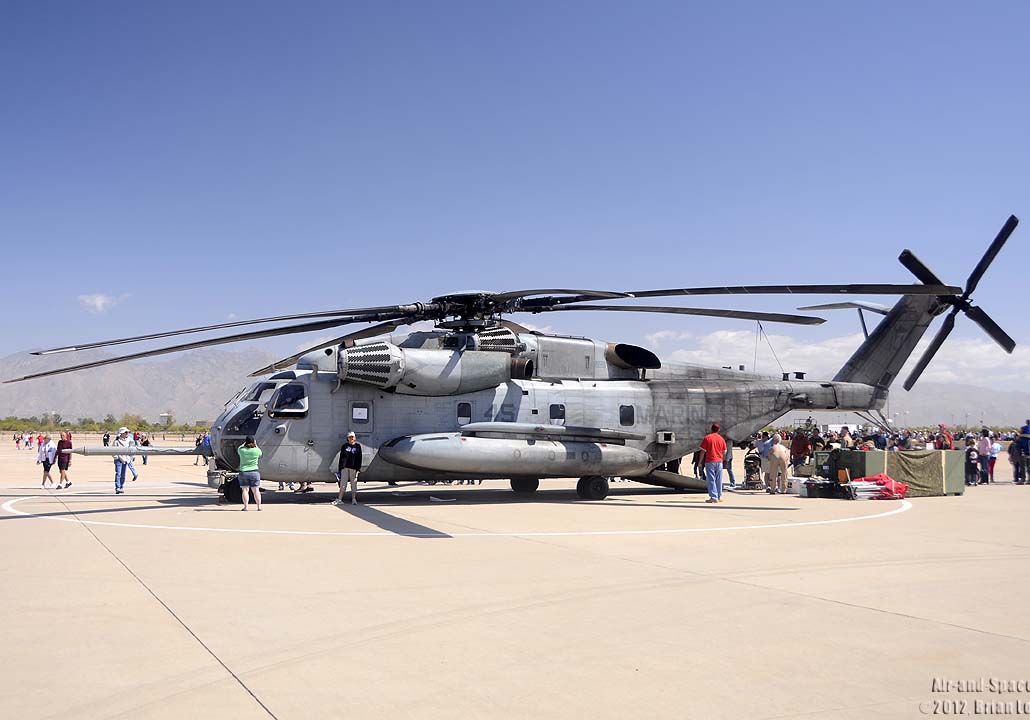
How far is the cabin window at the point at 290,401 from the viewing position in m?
15.8

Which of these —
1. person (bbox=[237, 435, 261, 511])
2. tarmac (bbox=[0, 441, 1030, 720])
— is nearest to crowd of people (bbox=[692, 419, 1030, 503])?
tarmac (bbox=[0, 441, 1030, 720])

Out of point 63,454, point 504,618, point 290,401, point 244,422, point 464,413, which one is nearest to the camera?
point 504,618

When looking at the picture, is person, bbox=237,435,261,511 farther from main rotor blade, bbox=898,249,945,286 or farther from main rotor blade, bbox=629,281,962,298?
main rotor blade, bbox=898,249,945,286

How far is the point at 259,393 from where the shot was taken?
53.2 feet

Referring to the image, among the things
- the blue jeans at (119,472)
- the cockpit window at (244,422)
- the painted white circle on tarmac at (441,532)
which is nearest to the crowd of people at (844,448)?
the painted white circle on tarmac at (441,532)

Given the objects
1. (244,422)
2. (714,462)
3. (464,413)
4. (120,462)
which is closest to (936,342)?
(714,462)

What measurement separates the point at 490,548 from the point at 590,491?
7.80 metres

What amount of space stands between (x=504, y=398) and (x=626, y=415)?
3.00 metres

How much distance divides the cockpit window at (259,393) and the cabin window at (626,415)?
7.78 meters

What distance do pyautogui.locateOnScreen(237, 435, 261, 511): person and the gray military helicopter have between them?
1111 mm

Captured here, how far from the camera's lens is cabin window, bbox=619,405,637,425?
1833cm

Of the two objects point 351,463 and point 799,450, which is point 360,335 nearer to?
point 351,463

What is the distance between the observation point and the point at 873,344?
814 inches

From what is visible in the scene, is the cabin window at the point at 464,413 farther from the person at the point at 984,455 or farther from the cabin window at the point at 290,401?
the person at the point at 984,455
